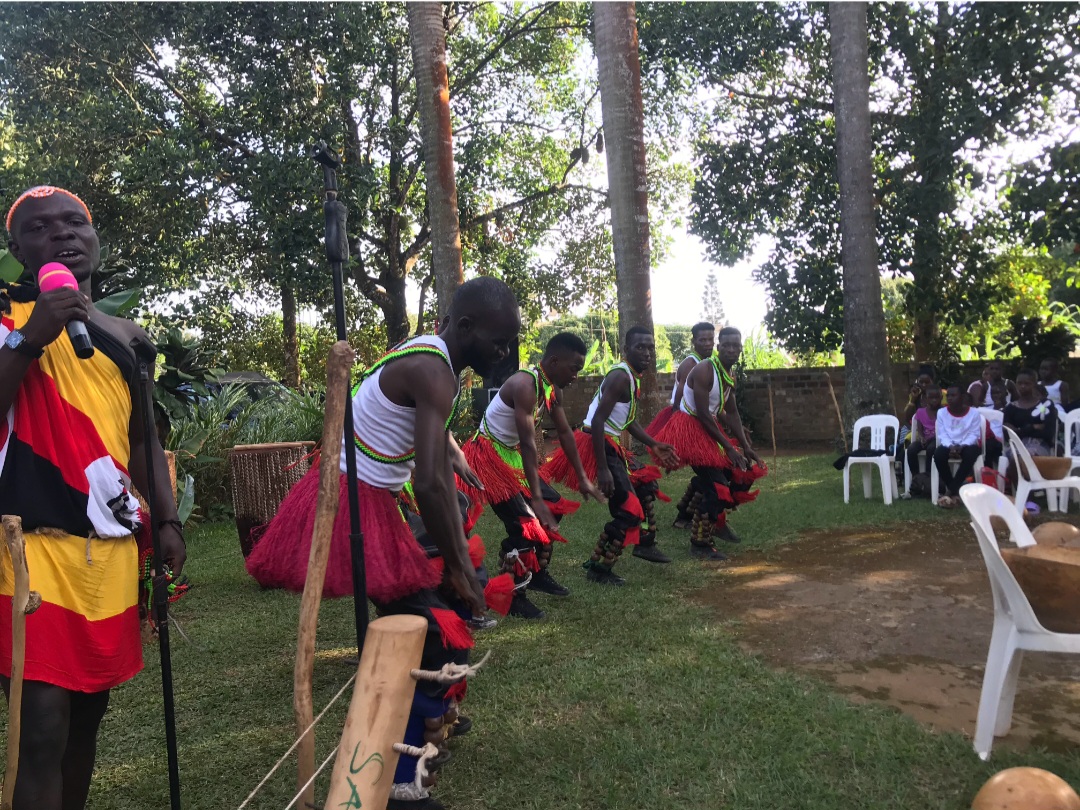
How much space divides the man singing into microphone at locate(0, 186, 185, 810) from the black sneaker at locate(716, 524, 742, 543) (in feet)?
19.9

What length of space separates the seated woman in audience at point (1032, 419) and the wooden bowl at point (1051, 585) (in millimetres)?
6290

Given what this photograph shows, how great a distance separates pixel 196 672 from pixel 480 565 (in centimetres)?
230

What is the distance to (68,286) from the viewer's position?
6.79ft

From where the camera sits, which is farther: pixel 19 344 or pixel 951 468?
pixel 951 468

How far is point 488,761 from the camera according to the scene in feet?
11.4

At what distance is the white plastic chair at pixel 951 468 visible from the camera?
28.9 ft

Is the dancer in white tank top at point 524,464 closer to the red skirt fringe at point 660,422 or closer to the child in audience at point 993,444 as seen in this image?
the red skirt fringe at point 660,422

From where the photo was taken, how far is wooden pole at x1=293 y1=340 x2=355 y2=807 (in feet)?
7.57

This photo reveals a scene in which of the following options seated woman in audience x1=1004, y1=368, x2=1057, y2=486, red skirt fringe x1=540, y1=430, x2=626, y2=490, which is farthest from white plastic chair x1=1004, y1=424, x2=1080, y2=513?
red skirt fringe x1=540, y1=430, x2=626, y2=490

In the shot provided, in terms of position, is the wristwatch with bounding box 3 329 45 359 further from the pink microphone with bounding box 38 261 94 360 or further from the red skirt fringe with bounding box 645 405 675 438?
the red skirt fringe with bounding box 645 405 675 438

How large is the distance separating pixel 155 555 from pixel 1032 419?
9.30 m

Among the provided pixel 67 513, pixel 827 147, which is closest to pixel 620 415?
pixel 67 513

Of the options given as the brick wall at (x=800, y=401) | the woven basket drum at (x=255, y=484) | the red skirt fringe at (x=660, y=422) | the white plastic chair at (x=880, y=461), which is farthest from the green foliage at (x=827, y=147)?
the woven basket drum at (x=255, y=484)

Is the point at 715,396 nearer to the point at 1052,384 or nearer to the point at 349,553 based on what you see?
the point at 349,553
